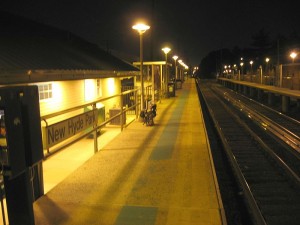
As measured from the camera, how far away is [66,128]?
22.1 feet

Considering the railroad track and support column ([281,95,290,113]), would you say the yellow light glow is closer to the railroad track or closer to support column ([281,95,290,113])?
the railroad track

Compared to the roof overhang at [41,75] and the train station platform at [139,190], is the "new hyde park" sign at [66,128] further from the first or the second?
the roof overhang at [41,75]

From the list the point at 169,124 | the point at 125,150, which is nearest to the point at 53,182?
the point at 125,150

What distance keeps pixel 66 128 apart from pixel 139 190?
1733 mm

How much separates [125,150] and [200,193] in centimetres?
371

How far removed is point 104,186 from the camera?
21.1 feet

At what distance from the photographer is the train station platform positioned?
5.06 m

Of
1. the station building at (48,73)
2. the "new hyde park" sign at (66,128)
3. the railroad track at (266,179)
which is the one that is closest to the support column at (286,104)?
the railroad track at (266,179)

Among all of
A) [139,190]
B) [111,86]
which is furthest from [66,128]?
[111,86]

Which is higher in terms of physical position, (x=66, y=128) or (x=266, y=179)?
(x=66, y=128)

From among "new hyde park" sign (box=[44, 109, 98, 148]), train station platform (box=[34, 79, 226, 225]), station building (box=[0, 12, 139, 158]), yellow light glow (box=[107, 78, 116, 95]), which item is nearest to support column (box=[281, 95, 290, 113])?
yellow light glow (box=[107, 78, 116, 95])

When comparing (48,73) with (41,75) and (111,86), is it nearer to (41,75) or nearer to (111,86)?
(41,75)

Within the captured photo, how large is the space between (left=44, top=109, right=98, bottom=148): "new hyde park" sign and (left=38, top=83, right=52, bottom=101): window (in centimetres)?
374

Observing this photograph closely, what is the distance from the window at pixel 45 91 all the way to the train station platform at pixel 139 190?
10.4ft
